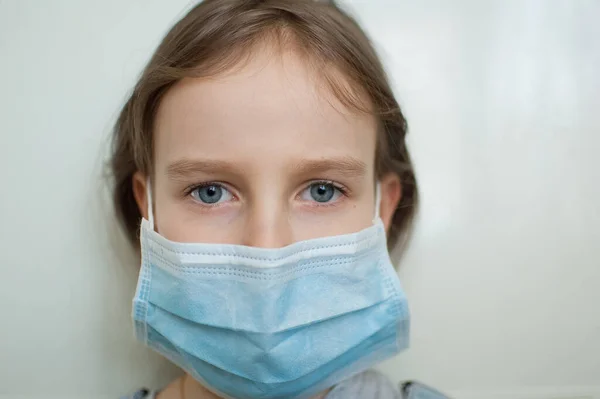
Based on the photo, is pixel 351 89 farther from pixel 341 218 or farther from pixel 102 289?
pixel 102 289

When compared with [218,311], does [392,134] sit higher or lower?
higher

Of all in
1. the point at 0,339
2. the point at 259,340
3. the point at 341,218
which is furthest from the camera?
the point at 0,339

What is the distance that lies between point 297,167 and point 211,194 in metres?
0.17

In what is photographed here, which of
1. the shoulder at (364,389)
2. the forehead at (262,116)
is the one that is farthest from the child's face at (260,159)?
the shoulder at (364,389)

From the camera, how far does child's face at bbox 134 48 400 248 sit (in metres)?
0.83

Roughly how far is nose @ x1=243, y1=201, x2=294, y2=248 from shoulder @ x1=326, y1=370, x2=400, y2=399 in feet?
1.09

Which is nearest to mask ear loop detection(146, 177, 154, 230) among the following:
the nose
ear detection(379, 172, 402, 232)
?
the nose

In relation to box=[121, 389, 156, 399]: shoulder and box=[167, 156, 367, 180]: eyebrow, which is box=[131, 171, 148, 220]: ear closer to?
box=[167, 156, 367, 180]: eyebrow

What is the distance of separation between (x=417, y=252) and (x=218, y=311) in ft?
1.99

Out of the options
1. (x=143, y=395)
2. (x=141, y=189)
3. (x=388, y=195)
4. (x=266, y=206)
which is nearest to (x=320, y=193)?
(x=266, y=206)

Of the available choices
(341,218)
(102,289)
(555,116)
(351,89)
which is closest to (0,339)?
(102,289)

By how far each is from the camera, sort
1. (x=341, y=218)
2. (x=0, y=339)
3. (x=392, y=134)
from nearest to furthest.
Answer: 1. (x=341, y=218)
2. (x=392, y=134)
3. (x=0, y=339)

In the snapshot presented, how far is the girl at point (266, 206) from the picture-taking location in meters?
0.80

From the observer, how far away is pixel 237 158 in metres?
0.83
